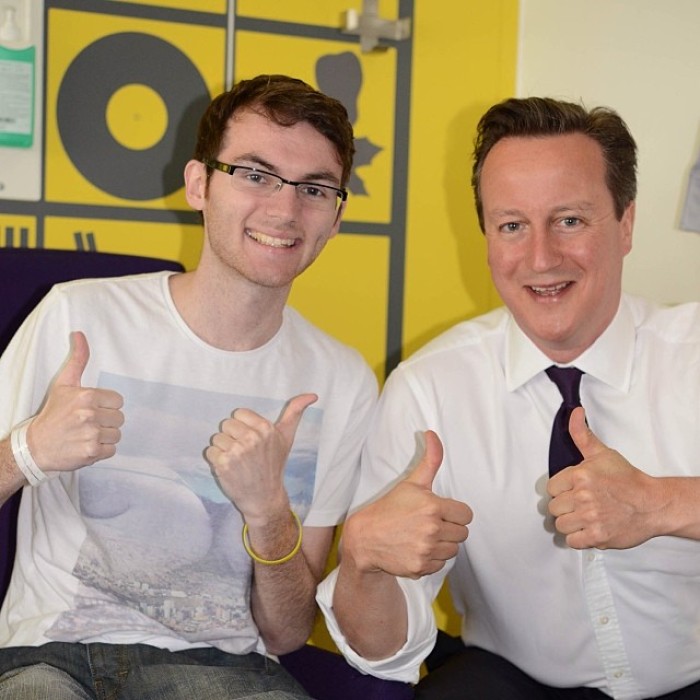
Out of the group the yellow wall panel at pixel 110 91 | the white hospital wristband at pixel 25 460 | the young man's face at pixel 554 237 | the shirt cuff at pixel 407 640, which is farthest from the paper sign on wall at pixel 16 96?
the shirt cuff at pixel 407 640

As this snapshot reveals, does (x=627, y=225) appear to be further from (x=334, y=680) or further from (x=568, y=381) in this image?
(x=334, y=680)

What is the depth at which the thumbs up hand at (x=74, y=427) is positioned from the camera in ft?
4.62

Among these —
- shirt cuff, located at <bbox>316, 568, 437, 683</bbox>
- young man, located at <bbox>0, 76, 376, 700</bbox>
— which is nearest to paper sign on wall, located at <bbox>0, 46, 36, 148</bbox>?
young man, located at <bbox>0, 76, 376, 700</bbox>

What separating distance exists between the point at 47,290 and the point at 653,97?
1242 millimetres

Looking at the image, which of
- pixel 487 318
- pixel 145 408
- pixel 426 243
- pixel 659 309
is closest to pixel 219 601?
pixel 145 408

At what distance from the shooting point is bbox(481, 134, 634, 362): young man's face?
5.28 feet

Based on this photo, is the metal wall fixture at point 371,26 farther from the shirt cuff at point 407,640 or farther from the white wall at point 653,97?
the shirt cuff at point 407,640

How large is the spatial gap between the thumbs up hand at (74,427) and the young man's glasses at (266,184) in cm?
39

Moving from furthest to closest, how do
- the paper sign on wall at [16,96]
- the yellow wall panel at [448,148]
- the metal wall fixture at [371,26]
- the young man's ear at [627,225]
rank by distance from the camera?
1. the yellow wall panel at [448,148]
2. the metal wall fixture at [371,26]
3. the paper sign on wall at [16,96]
4. the young man's ear at [627,225]

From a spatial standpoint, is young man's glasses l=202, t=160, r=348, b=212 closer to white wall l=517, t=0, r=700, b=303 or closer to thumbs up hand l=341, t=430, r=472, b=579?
thumbs up hand l=341, t=430, r=472, b=579

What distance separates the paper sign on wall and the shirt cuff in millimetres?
1102

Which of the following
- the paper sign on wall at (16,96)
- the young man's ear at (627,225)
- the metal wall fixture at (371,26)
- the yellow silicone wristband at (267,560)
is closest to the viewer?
the yellow silicone wristband at (267,560)

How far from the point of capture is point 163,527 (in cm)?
158

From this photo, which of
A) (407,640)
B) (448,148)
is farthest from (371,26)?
(407,640)
